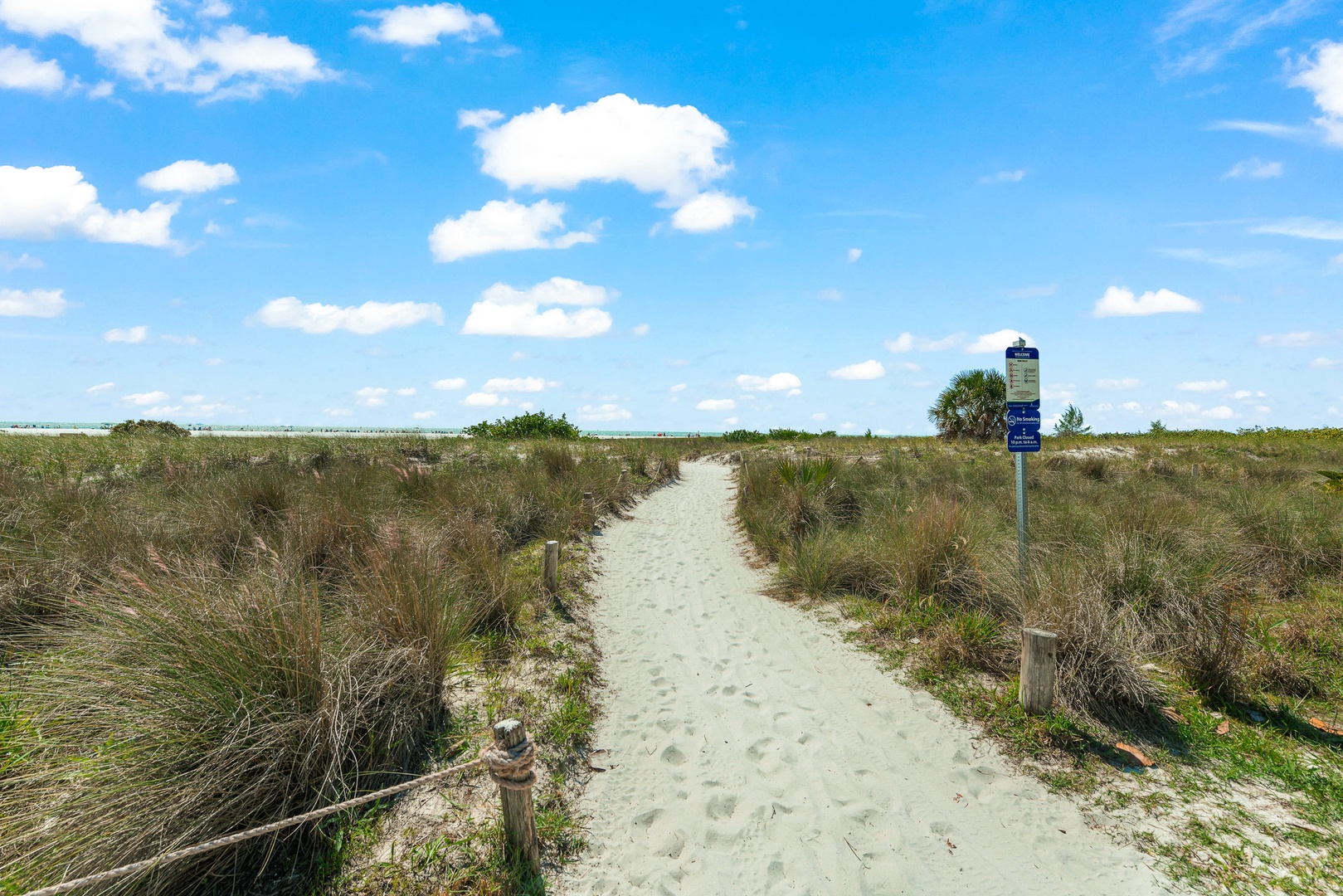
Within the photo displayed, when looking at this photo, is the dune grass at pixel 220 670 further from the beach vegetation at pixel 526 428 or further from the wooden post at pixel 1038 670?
the beach vegetation at pixel 526 428

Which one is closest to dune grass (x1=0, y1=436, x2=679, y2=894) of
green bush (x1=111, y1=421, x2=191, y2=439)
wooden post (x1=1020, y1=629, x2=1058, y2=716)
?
wooden post (x1=1020, y1=629, x2=1058, y2=716)

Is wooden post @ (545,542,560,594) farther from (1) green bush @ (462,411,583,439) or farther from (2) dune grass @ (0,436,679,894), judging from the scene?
(1) green bush @ (462,411,583,439)

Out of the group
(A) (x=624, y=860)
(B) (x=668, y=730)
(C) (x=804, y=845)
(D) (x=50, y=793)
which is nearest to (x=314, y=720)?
(D) (x=50, y=793)

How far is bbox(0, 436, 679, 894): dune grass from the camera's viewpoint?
111 inches

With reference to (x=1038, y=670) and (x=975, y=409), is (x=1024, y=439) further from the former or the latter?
(x=975, y=409)

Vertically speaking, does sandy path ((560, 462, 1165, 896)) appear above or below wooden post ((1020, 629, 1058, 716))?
below

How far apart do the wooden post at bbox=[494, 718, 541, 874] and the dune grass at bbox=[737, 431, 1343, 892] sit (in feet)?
11.1

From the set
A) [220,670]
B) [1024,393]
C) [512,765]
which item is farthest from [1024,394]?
[220,670]

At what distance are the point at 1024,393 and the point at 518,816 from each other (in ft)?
21.3

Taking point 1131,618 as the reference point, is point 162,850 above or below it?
below

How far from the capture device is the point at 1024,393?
6.66 metres

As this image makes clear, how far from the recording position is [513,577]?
6320 mm

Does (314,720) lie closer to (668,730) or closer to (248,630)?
(248,630)

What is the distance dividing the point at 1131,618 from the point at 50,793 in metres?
7.61
